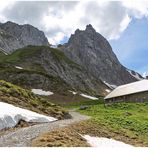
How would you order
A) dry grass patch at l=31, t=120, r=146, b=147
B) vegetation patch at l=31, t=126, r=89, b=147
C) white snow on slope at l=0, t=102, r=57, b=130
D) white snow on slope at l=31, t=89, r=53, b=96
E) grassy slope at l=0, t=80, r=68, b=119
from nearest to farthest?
vegetation patch at l=31, t=126, r=89, b=147 → dry grass patch at l=31, t=120, r=146, b=147 → white snow on slope at l=0, t=102, r=57, b=130 → grassy slope at l=0, t=80, r=68, b=119 → white snow on slope at l=31, t=89, r=53, b=96

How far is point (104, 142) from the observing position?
118 ft

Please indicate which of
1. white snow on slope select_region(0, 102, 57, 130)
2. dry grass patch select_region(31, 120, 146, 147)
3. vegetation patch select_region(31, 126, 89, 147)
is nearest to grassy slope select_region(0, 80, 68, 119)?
white snow on slope select_region(0, 102, 57, 130)

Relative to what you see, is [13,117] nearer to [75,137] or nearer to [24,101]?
[75,137]

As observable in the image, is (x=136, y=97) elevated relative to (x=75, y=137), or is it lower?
elevated

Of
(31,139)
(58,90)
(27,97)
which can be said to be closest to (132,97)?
(58,90)

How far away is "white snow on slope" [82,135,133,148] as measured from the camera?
1334 inches

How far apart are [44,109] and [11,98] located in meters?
5.05

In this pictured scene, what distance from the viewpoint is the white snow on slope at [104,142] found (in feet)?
111

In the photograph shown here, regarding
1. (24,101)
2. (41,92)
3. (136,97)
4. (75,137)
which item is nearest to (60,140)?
(75,137)

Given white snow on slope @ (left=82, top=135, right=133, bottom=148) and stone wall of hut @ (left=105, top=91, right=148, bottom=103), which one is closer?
white snow on slope @ (left=82, top=135, right=133, bottom=148)

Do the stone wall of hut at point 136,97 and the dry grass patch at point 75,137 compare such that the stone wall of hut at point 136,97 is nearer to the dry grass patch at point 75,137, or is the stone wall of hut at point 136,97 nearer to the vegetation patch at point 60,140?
the dry grass patch at point 75,137

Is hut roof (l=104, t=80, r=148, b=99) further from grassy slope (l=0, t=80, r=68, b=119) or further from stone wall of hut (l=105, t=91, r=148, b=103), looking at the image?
grassy slope (l=0, t=80, r=68, b=119)

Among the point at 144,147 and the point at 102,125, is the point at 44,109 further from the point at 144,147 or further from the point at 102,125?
the point at 144,147

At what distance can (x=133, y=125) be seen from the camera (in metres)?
50.6
